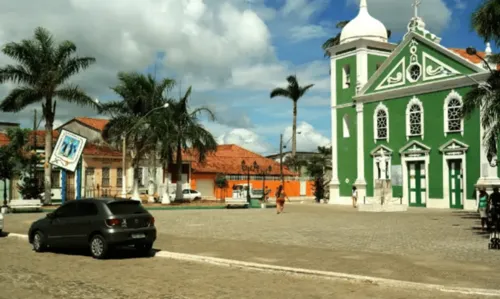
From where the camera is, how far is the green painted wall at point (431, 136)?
33594 millimetres

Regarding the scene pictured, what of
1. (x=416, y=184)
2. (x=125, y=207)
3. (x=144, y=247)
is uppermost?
(x=416, y=184)

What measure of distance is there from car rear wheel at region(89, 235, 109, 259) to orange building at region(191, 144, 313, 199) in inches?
1551

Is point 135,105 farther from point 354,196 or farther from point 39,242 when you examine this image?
point 39,242

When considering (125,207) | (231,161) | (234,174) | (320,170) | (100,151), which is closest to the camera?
(125,207)

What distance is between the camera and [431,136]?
3634 centimetres

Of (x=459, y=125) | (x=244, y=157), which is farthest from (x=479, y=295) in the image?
(x=244, y=157)

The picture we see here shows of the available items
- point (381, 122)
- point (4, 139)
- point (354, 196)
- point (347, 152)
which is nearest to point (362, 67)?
point (381, 122)

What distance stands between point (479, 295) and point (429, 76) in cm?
3003

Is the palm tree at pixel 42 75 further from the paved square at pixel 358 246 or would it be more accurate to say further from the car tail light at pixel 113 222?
the car tail light at pixel 113 222

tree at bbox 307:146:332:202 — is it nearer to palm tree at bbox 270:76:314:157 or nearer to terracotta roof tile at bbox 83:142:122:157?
palm tree at bbox 270:76:314:157

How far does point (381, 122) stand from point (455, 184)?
750 cm

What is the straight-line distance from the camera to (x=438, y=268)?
36.6ft

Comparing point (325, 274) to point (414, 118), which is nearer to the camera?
point (325, 274)

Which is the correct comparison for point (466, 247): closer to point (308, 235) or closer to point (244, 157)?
point (308, 235)
